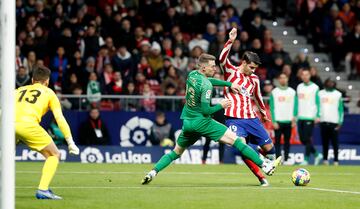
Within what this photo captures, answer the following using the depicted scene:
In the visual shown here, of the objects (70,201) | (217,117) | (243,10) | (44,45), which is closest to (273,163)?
(70,201)

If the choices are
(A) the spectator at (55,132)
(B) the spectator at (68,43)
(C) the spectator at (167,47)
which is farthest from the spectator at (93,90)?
(C) the spectator at (167,47)

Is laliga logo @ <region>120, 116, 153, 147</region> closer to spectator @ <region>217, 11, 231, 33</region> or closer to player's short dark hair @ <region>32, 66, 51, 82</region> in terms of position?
spectator @ <region>217, 11, 231, 33</region>

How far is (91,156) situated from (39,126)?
1344 centimetres

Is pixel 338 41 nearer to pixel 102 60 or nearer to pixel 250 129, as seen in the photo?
pixel 102 60

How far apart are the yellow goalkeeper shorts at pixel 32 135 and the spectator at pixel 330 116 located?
14.1 metres

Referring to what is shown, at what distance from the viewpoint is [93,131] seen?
90.9 ft

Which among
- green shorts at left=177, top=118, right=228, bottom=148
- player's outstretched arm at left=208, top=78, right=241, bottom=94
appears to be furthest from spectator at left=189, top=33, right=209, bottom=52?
green shorts at left=177, top=118, right=228, bottom=148

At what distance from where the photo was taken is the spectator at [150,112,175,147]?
91.8 feet

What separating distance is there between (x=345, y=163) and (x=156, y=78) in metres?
5.97

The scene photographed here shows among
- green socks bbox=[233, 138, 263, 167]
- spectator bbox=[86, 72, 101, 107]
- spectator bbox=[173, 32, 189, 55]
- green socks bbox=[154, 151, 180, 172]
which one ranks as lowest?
green socks bbox=[154, 151, 180, 172]

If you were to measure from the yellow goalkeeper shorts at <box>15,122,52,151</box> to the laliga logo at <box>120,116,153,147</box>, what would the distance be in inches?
551

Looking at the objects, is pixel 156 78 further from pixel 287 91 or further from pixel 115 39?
pixel 287 91

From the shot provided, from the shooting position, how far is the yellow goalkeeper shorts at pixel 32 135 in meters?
14.1

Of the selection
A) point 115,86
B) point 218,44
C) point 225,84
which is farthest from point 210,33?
point 225,84
